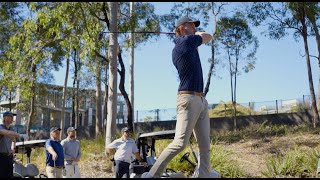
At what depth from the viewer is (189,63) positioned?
15.6 feet

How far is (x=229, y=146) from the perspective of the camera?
565 inches

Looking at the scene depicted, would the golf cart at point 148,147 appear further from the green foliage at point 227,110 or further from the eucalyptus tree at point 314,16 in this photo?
the green foliage at point 227,110

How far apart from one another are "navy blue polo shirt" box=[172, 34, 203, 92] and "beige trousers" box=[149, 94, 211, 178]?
12 cm

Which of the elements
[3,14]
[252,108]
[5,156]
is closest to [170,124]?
[252,108]

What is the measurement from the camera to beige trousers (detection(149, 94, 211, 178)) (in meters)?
4.57

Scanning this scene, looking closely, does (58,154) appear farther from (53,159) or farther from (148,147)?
(148,147)

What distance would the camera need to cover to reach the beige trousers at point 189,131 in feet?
15.0

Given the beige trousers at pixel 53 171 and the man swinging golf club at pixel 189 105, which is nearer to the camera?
the man swinging golf club at pixel 189 105

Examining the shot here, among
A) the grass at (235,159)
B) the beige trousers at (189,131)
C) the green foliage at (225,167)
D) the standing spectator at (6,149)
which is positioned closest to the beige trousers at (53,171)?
the standing spectator at (6,149)

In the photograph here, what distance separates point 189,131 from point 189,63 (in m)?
0.69

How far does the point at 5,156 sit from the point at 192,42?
350 centimetres

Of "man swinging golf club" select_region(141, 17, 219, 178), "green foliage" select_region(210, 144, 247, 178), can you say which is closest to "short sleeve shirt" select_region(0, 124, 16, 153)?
"man swinging golf club" select_region(141, 17, 219, 178)

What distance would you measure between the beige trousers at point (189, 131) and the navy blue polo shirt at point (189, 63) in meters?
0.12

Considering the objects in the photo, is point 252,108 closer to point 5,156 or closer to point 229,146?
point 229,146
